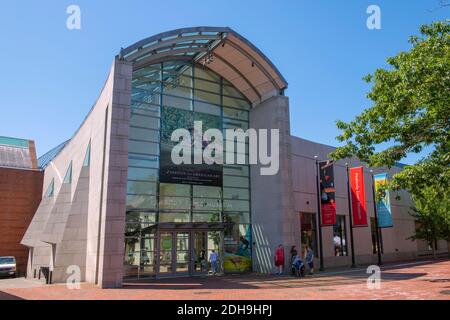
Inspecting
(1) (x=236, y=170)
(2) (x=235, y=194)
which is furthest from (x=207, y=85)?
(2) (x=235, y=194)

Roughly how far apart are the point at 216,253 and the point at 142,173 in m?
5.80

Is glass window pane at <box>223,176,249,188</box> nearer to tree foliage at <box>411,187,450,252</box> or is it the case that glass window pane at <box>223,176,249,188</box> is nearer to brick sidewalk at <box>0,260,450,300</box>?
brick sidewalk at <box>0,260,450,300</box>

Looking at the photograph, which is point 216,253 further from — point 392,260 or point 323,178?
point 392,260

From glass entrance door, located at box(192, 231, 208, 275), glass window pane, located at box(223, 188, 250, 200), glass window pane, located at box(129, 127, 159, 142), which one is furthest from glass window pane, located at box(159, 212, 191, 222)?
glass window pane, located at box(129, 127, 159, 142)

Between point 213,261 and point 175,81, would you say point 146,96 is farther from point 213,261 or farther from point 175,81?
point 213,261

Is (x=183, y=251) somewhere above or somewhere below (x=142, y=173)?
below

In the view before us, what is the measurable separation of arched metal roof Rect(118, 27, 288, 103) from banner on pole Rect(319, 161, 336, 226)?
5394 mm

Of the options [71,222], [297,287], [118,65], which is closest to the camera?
[297,287]

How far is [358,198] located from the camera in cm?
2659

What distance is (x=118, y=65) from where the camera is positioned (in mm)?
17953

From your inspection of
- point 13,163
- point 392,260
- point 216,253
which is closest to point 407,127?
point 216,253

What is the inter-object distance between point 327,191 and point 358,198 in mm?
4146

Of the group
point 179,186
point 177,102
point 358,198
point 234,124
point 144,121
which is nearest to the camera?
point 144,121

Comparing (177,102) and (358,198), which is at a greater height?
(177,102)
